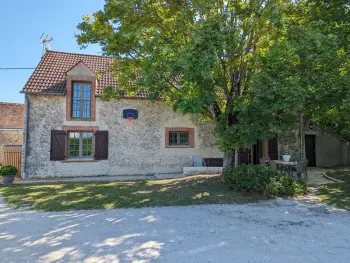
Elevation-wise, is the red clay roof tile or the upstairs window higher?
the red clay roof tile

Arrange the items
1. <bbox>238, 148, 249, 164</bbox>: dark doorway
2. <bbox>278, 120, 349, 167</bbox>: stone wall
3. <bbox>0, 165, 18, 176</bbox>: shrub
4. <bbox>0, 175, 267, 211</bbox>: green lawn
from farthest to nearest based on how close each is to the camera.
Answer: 1. <bbox>278, 120, 349, 167</bbox>: stone wall
2. <bbox>238, 148, 249, 164</bbox>: dark doorway
3. <bbox>0, 165, 18, 176</bbox>: shrub
4. <bbox>0, 175, 267, 211</bbox>: green lawn

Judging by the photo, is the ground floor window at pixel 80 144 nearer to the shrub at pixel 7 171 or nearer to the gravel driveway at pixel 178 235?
the shrub at pixel 7 171

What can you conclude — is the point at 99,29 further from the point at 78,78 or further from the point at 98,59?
the point at 98,59

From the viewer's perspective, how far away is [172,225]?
5.39 meters

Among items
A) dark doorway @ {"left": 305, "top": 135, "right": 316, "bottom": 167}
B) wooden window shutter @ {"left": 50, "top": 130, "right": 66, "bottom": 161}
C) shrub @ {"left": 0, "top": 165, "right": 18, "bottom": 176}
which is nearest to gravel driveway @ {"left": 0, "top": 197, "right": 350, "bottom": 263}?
shrub @ {"left": 0, "top": 165, "right": 18, "bottom": 176}

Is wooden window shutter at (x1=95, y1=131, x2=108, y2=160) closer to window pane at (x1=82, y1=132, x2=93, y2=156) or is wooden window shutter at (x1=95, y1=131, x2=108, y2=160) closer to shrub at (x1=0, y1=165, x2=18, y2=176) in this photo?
window pane at (x1=82, y1=132, x2=93, y2=156)

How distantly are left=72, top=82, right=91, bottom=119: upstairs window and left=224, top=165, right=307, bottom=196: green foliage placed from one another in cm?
856

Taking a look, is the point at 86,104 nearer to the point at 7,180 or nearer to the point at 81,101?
the point at 81,101

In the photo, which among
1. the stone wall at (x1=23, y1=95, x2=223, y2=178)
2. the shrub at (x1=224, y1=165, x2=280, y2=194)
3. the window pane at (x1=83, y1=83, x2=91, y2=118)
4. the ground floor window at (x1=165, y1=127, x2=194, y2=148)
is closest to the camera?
the shrub at (x1=224, y1=165, x2=280, y2=194)

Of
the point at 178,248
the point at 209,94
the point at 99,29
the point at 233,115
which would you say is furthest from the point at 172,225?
the point at 99,29

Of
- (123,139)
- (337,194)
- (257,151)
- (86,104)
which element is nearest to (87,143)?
(123,139)

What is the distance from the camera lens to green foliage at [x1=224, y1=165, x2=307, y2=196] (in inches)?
327

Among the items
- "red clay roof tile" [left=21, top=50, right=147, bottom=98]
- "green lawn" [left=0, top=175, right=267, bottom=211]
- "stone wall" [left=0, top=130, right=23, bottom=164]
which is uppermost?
"red clay roof tile" [left=21, top=50, right=147, bottom=98]

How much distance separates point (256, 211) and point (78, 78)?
1113 centimetres
